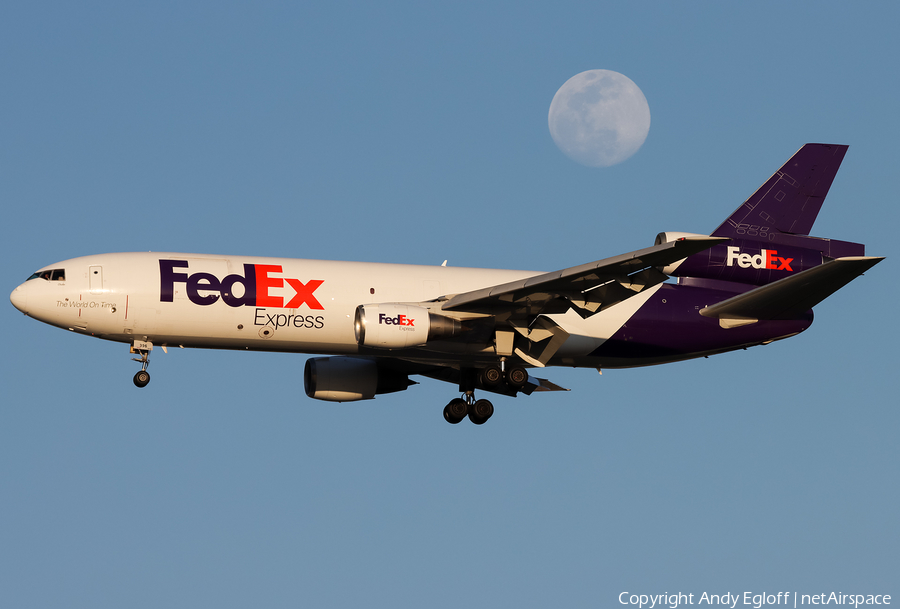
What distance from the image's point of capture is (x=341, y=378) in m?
43.6

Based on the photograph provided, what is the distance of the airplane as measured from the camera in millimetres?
36938

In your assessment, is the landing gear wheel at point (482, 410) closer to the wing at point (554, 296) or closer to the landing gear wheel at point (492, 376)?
the landing gear wheel at point (492, 376)

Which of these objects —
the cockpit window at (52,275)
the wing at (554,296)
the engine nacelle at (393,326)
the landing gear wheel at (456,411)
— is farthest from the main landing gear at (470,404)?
the cockpit window at (52,275)

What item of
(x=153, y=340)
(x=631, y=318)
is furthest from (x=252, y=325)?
(x=631, y=318)

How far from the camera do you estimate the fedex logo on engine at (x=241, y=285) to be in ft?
124

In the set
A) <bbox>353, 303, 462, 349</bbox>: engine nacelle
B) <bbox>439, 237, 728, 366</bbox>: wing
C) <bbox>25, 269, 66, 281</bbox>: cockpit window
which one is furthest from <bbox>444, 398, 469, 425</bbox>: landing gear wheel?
<bbox>25, 269, 66, 281</bbox>: cockpit window

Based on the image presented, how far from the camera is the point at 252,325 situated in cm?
3800

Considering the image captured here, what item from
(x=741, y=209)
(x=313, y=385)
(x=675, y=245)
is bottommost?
(x=313, y=385)

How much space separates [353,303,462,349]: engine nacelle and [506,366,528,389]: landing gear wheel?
4273 millimetres

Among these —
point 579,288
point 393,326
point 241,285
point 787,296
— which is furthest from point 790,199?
point 241,285

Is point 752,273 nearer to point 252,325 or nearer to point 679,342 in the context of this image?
point 679,342

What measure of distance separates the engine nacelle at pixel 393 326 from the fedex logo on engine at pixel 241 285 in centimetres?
248

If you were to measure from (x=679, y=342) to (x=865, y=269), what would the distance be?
29.3 ft

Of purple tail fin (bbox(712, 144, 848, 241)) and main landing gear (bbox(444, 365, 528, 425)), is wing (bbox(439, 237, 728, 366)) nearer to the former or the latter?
main landing gear (bbox(444, 365, 528, 425))
